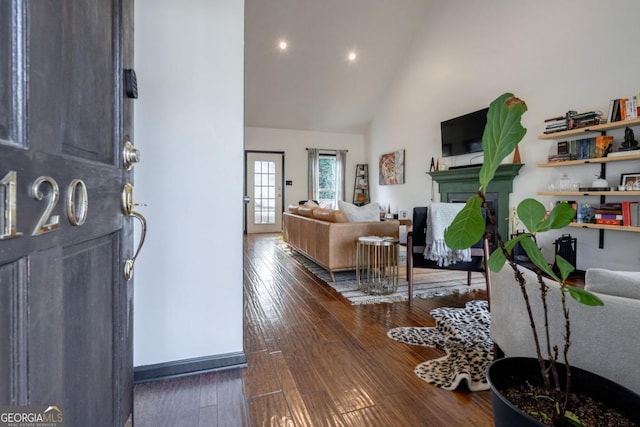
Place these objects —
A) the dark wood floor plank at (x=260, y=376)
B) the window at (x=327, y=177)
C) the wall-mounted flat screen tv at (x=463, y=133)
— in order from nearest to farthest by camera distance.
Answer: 1. the dark wood floor plank at (x=260, y=376)
2. the wall-mounted flat screen tv at (x=463, y=133)
3. the window at (x=327, y=177)

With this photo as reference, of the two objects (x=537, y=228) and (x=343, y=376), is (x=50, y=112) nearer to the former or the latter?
(x=537, y=228)

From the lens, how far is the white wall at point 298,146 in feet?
26.6

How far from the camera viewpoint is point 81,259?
621 mm

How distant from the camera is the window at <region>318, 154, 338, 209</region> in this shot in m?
8.64

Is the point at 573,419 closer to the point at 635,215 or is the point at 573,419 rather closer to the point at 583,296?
the point at 583,296

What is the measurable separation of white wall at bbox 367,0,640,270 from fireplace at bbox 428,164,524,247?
137 millimetres

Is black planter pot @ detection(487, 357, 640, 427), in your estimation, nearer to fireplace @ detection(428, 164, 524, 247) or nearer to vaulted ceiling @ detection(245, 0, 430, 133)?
fireplace @ detection(428, 164, 524, 247)

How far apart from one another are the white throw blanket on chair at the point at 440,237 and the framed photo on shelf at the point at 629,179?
6.30 feet

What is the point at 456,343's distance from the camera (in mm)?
→ 1997

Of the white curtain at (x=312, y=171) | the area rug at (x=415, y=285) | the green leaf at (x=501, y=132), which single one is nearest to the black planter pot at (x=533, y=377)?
the green leaf at (x=501, y=132)

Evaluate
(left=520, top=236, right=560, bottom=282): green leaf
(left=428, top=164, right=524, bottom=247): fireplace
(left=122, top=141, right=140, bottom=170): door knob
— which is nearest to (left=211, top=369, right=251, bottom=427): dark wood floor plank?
(left=122, top=141, right=140, bottom=170): door knob

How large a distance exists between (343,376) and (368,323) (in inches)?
29.6

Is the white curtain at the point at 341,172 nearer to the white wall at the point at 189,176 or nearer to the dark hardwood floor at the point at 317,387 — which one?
the dark hardwood floor at the point at 317,387

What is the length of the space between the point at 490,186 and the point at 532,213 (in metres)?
4.40
